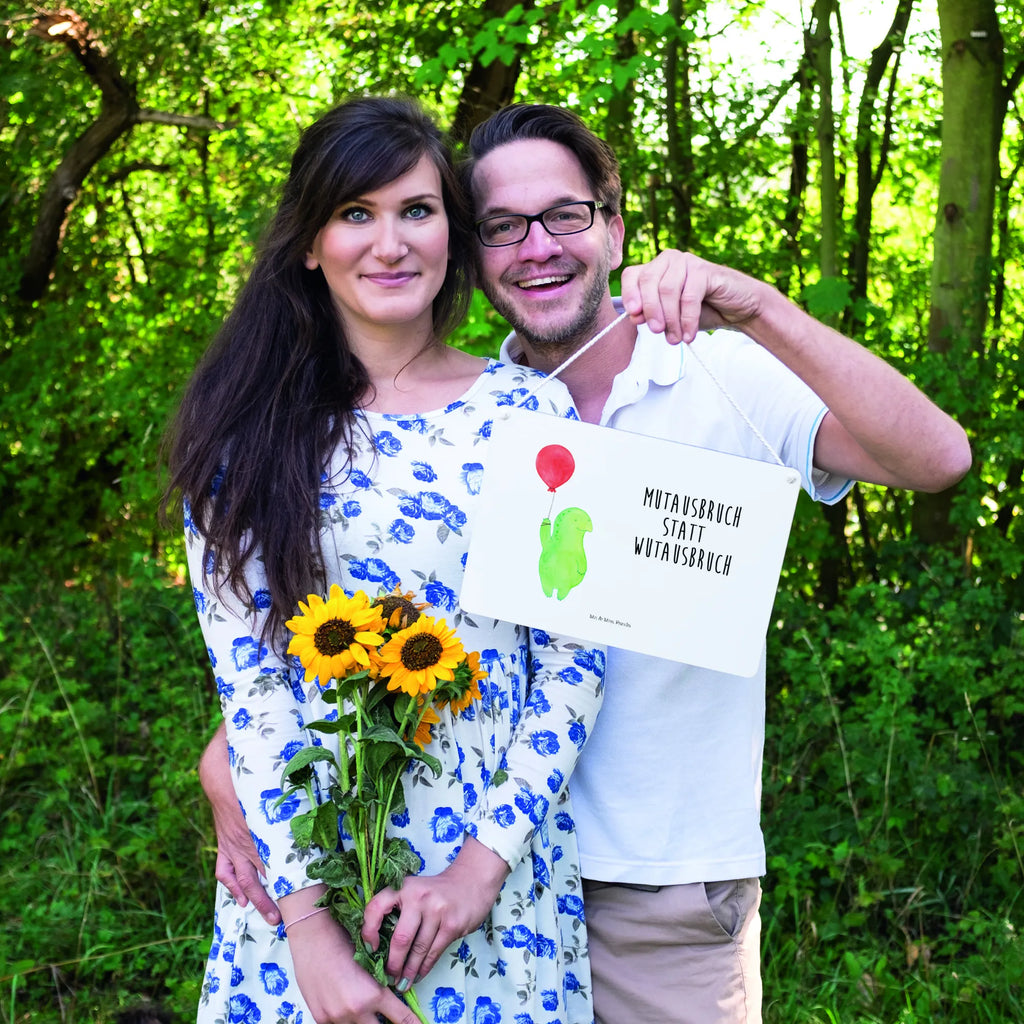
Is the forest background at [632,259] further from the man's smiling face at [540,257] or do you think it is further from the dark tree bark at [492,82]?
the man's smiling face at [540,257]

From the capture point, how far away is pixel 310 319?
2.06 metres

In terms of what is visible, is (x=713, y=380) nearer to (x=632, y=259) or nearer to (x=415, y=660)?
(x=415, y=660)

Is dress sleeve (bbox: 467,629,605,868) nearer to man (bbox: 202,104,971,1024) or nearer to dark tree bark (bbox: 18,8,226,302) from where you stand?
man (bbox: 202,104,971,1024)

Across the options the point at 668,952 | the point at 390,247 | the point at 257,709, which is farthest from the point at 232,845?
the point at 390,247

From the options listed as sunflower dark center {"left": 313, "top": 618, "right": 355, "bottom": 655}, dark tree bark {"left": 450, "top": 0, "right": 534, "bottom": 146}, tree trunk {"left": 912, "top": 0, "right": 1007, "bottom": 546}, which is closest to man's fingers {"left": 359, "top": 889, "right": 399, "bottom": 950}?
sunflower dark center {"left": 313, "top": 618, "right": 355, "bottom": 655}

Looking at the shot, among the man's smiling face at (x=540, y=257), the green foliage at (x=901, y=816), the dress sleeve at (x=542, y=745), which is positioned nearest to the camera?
the dress sleeve at (x=542, y=745)

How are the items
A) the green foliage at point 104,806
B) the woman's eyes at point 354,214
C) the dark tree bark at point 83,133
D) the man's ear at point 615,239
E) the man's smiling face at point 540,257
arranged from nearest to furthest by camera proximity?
the woman's eyes at point 354,214
the man's smiling face at point 540,257
the man's ear at point 615,239
the green foliage at point 104,806
the dark tree bark at point 83,133

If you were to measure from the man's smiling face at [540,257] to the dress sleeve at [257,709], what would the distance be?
747 mm

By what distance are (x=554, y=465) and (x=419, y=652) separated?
1.12ft

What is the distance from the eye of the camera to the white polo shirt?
6.40 ft

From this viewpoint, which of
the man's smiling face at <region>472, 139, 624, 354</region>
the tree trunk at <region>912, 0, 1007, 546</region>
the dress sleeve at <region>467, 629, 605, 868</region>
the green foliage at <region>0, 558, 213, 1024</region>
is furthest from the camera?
the tree trunk at <region>912, 0, 1007, 546</region>

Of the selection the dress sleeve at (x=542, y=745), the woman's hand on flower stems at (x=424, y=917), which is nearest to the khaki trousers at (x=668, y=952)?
the dress sleeve at (x=542, y=745)

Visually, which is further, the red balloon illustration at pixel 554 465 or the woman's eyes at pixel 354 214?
the woman's eyes at pixel 354 214

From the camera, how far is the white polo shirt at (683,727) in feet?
6.40
